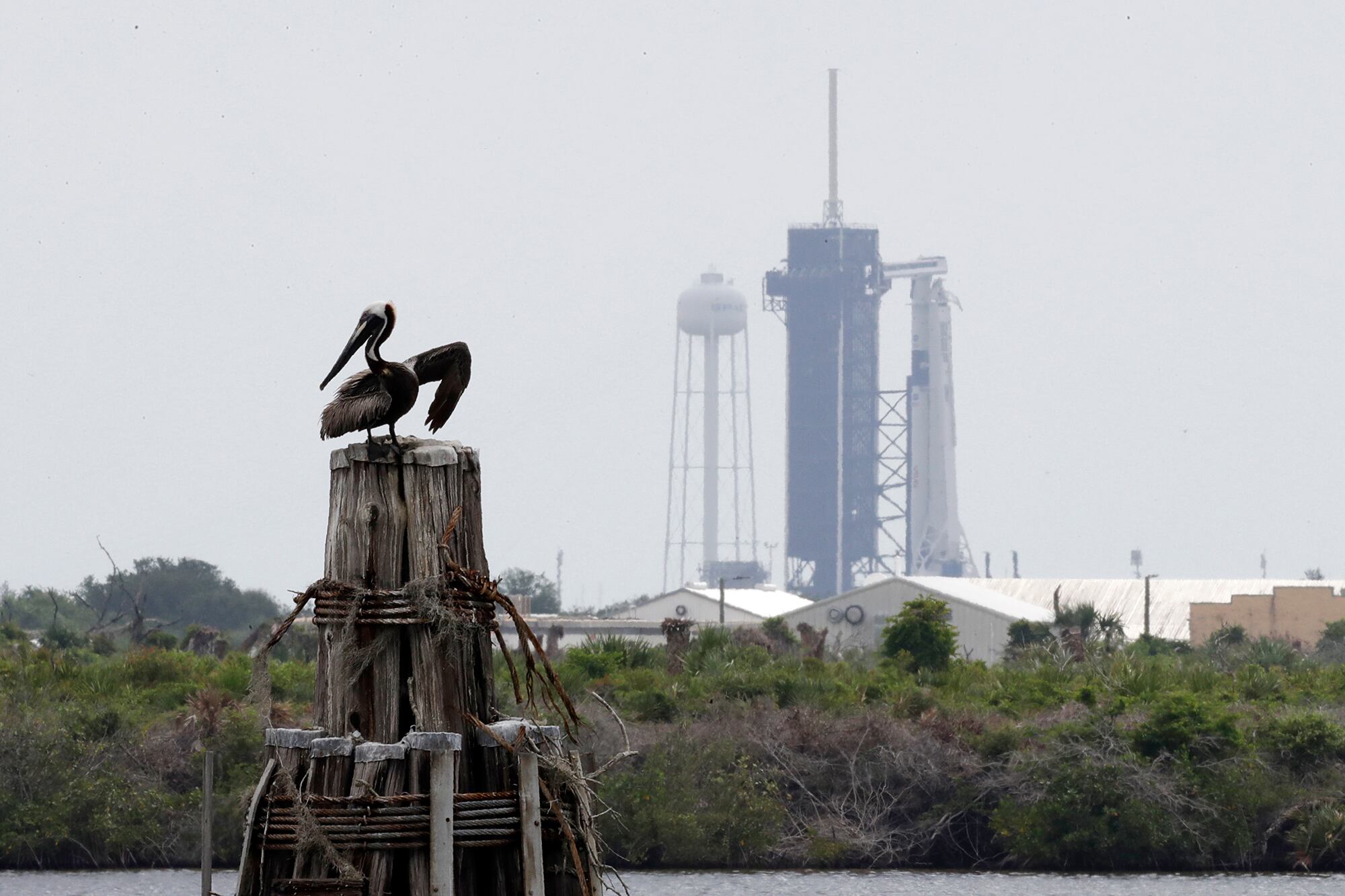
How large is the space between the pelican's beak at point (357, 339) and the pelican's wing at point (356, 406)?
9 cm

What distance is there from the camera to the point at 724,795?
37.3 metres

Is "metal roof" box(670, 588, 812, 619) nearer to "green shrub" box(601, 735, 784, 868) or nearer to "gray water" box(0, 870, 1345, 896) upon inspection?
"green shrub" box(601, 735, 784, 868)

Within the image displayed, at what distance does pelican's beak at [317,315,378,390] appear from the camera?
887cm

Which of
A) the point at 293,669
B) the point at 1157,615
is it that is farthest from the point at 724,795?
the point at 1157,615

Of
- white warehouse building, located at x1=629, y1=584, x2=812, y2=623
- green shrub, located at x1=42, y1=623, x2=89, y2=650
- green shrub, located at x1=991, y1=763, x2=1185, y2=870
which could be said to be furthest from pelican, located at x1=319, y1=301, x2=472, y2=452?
white warehouse building, located at x1=629, y1=584, x2=812, y2=623

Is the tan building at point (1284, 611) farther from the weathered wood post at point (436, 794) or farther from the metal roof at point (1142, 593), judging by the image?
the weathered wood post at point (436, 794)

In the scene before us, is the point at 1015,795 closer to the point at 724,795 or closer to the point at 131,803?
the point at 724,795

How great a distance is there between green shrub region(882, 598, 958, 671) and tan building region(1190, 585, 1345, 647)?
177 feet

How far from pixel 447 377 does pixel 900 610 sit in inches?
2947

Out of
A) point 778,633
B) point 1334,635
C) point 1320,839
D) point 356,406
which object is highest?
point 1334,635

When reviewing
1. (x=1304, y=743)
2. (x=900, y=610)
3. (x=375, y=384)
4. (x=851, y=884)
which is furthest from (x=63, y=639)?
(x=375, y=384)

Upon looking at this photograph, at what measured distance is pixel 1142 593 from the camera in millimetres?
116438

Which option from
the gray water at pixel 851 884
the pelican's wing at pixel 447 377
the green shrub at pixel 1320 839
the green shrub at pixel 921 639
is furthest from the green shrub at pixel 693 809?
the pelican's wing at pixel 447 377

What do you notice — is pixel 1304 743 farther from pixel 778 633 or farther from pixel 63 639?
pixel 63 639
